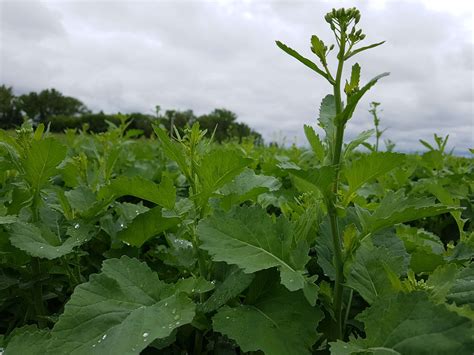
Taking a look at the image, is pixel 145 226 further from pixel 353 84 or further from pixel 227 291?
pixel 353 84

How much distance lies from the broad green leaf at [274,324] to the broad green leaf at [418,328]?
16 centimetres

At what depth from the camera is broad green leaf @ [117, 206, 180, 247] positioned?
1.49 m

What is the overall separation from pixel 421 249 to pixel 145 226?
102 cm

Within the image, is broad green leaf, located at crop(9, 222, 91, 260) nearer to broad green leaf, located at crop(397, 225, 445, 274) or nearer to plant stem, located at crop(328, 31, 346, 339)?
plant stem, located at crop(328, 31, 346, 339)

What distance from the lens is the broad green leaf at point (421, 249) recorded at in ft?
4.62

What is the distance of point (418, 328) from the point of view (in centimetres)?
91

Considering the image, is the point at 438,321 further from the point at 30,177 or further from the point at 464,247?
the point at 30,177

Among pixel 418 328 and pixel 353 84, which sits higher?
pixel 353 84

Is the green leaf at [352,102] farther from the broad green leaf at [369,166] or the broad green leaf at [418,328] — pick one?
the broad green leaf at [418,328]

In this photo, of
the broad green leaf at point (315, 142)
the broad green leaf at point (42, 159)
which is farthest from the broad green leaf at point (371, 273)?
the broad green leaf at point (42, 159)

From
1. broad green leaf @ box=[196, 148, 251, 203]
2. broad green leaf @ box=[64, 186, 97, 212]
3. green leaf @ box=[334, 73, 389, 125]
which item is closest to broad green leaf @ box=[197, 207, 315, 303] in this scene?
broad green leaf @ box=[196, 148, 251, 203]

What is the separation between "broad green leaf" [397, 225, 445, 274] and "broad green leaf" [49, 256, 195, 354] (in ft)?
2.69

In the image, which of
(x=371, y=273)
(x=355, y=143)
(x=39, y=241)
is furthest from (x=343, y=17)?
(x=39, y=241)

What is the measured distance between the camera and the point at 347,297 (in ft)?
4.53
